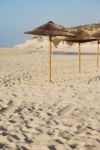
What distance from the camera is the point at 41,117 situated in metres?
7.27

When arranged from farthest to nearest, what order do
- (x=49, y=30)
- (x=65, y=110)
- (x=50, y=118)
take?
1. (x=49, y=30)
2. (x=65, y=110)
3. (x=50, y=118)

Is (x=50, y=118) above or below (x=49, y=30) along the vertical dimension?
below

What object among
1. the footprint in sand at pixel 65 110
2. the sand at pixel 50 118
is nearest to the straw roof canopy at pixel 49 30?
the sand at pixel 50 118

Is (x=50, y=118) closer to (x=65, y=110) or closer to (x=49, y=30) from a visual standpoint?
(x=65, y=110)

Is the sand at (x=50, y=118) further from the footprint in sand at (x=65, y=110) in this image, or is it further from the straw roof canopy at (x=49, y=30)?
the straw roof canopy at (x=49, y=30)

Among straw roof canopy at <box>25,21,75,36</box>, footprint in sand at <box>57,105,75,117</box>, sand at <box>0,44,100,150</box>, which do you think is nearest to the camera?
sand at <box>0,44,100,150</box>

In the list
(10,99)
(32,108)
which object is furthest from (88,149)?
(10,99)

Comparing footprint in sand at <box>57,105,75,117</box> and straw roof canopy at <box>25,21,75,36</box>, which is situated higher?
straw roof canopy at <box>25,21,75,36</box>

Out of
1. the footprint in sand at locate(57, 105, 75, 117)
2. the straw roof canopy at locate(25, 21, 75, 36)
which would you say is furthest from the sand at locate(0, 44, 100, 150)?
the straw roof canopy at locate(25, 21, 75, 36)

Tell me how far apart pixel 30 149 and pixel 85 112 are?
9.06ft

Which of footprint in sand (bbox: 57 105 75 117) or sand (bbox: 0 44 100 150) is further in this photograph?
footprint in sand (bbox: 57 105 75 117)

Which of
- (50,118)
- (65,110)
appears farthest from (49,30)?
(50,118)

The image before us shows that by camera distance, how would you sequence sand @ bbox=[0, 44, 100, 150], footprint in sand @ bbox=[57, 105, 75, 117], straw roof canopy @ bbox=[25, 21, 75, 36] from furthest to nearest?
straw roof canopy @ bbox=[25, 21, 75, 36] < footprint in sand @ bbox=[57, 105, 75, 117] < sand @ bbox=[0, 44, 100, 150]

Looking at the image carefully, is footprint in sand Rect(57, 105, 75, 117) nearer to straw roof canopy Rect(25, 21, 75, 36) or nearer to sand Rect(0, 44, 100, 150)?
sand Rect(0, 44, 100, 150)
